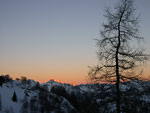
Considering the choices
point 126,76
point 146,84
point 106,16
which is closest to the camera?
point 146,84

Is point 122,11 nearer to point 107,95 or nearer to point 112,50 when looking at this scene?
point 112,50

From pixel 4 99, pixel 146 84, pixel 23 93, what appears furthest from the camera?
pixel 23 93

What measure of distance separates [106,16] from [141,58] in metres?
3.43

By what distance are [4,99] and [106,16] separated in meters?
69.5

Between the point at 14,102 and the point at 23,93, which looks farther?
the point at 23,93

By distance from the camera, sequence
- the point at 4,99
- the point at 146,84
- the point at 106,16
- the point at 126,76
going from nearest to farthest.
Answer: the point at 146,84
the point at 126,76
the point at 106,16
the point at 4,99

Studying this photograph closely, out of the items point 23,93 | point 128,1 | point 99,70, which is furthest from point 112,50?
point 23,93

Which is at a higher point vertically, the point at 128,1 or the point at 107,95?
the point at 128,1

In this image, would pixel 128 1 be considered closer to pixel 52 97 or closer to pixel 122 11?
pixel 122 11

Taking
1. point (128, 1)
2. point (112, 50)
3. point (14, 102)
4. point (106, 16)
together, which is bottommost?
point (14, 102)

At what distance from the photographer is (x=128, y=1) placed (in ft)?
36.4

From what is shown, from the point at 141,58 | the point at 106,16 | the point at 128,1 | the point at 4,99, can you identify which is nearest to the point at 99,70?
the point at 141,58

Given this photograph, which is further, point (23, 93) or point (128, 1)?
point (23, 93)

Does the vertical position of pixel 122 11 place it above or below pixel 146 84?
above
